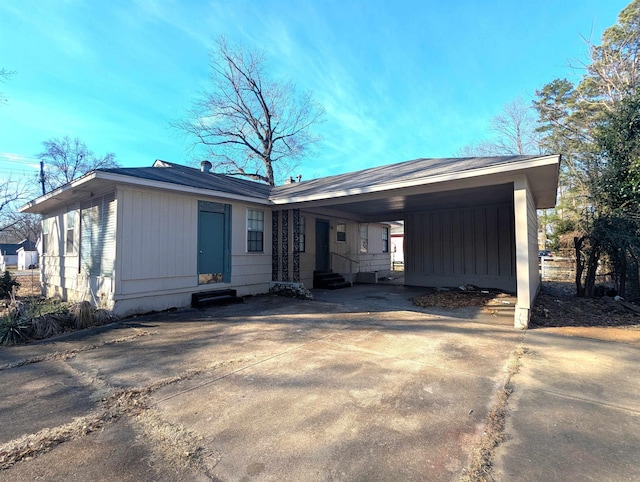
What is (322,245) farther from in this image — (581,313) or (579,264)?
(579,264)

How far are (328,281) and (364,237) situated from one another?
374 centimetres

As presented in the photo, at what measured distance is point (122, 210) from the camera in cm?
632

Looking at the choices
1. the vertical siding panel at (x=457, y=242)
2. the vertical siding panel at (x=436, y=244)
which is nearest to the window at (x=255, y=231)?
the vertical siding panel at (x=436, y=244)

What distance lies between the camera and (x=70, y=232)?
8.74 meters

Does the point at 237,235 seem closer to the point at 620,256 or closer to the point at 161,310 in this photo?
the point at 161,310

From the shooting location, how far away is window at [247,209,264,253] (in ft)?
29.3

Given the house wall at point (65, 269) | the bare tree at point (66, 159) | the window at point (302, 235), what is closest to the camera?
the house wall at point (65, 269)

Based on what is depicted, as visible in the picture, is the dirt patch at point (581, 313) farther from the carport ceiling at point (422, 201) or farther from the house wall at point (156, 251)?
the house wall at point (156, 251)

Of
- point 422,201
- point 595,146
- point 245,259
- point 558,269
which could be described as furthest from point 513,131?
point 245,259

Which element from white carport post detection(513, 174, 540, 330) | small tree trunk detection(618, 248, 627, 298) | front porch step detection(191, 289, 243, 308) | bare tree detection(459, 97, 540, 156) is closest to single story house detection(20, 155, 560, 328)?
white carport post detection(513, 174, 540, 330)

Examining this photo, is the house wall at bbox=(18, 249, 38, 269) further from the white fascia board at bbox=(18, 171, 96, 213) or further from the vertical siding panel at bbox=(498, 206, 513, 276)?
the vertical siding panel at bbox=(498, 206, 513, 276)

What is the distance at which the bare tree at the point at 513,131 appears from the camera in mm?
21422

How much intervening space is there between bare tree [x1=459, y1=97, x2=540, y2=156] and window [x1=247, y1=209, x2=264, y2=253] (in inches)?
817

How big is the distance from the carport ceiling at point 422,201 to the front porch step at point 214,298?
11.2 feet
